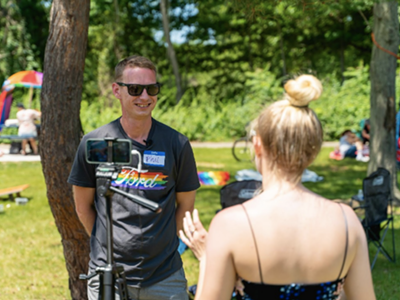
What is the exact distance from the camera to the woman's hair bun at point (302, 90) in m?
1.81

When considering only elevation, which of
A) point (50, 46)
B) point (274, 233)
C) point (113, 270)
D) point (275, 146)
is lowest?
point (113, 270)

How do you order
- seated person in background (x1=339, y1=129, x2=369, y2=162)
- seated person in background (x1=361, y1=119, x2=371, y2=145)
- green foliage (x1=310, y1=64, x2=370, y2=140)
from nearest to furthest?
seated person in background (x1=361, y1=119, x2=371, y2=145), seated person in background (x1=339, y1=129, x2=369, y2=162), green foliage (x1=310, y1=64, x2=370, y2=140)

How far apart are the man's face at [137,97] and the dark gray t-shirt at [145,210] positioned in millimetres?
102

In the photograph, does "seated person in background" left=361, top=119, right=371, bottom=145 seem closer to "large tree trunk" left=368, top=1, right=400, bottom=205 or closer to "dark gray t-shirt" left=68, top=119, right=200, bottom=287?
"large tree trunk" left=368, top=1, right=400, bottom=205

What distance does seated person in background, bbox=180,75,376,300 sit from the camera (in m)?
1.75

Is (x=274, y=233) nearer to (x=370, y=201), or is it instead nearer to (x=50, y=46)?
(x=50, y=46)

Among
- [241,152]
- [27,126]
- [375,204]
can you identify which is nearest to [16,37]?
[27,126]

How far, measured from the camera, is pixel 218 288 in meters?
1.78

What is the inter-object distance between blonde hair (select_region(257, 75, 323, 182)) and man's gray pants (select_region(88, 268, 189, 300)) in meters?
1.21

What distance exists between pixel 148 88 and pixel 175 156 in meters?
0.39

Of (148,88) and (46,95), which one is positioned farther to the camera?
(46,95)

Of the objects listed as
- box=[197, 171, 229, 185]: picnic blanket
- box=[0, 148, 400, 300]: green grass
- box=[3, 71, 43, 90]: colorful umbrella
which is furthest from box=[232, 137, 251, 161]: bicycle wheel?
box=[3, 71, 43, 90]: colorful umbrella

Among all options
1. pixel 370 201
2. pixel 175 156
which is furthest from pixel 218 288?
pixel 370 201

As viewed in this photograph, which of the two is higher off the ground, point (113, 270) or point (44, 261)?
point (113, 270)
